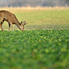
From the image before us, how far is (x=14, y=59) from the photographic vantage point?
6422 mm

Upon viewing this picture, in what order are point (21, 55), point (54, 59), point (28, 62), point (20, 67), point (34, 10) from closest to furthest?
point (20, 67), point (28, 62), point (54, 59), point (21, 55), point (34, 10)

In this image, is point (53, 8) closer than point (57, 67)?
No

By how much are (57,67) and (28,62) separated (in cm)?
92

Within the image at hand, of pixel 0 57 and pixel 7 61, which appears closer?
pixel 7 61

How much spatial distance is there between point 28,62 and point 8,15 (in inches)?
489

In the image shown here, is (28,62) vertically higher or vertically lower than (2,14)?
lower

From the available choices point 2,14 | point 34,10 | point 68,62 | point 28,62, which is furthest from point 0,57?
point 34,10

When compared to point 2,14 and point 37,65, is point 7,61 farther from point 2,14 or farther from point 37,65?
point 2,14

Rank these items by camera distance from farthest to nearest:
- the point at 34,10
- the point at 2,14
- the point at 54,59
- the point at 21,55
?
the point at 34,10 < the point at 2,14 < the point at 21,55 < the point at 54,59

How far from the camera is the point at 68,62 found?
6113 mm

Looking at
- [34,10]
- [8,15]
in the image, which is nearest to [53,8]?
[34,10]

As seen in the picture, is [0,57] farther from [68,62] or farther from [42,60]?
[68,62]

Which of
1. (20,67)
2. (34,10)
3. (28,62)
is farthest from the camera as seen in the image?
(34,10)

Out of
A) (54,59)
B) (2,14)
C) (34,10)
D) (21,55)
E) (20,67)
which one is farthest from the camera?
(34,10)
